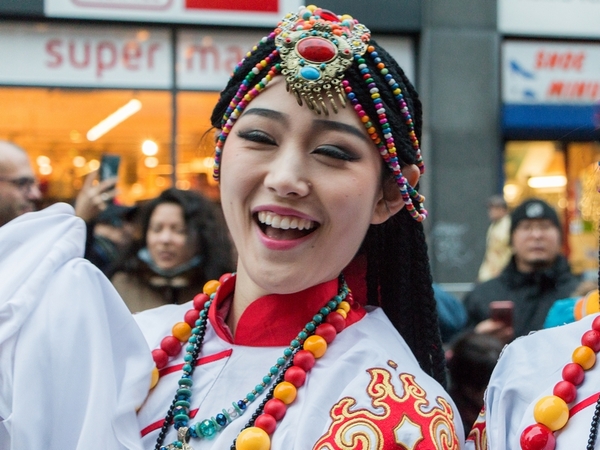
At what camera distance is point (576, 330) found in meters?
1.77

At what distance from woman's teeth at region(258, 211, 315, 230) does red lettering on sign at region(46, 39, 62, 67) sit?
233 inches

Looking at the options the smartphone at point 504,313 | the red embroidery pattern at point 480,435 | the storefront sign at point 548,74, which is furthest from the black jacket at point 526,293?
the storefront sign at point 548,74

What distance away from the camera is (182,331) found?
1942 millimetres

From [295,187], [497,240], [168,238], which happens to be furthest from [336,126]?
[497,240]

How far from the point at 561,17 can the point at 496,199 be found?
2.07 meters

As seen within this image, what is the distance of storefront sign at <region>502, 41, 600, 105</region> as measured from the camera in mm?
7965

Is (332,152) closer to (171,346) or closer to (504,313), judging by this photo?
(171,346)

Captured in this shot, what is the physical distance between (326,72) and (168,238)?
2.20 metres

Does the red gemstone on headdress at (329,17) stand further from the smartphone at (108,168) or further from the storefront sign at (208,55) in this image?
the storefront sign at (208,55)

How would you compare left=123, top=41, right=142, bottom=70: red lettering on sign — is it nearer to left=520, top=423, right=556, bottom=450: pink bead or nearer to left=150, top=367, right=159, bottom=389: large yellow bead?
left=150, top=367, right=159, bottom=389: large yellow bead

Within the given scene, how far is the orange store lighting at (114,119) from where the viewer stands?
7.16 metres

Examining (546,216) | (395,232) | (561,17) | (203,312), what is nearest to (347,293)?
(395,232)

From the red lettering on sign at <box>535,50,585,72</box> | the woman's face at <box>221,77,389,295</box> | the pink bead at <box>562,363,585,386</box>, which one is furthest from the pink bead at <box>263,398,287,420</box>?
the red lettering on sign at <box>535,50,585,72</box>

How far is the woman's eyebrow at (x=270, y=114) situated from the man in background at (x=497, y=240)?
5359mm
